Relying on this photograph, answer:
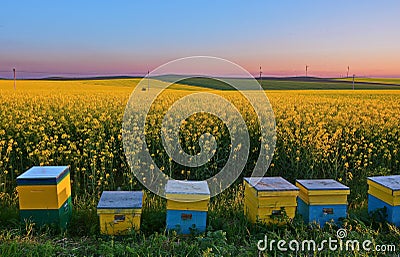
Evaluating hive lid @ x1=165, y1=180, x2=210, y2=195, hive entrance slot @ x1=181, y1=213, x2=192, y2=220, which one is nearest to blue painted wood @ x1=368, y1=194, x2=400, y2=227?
hive lid @ x1=165, y1=180, x2=210, y2=195

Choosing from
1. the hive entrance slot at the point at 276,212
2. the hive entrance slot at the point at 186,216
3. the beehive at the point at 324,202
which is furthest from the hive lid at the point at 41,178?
the beehive at the point at 324,202

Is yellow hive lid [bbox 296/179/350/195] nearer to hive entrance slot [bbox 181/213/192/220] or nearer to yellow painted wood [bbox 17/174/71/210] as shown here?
hive entrance slot [bbox 181/213/192/220]

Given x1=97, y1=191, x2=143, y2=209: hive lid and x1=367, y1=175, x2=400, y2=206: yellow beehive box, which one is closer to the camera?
x1=97, y1=191, x2=143, y2=209: hive lid

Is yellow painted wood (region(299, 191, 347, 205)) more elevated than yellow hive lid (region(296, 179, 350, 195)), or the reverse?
yellow hive lid (region(296, 179, 350, 195))

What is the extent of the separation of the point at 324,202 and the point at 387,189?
80 cm

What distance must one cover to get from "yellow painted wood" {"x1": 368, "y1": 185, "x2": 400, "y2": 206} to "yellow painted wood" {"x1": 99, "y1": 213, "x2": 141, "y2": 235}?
123 inches

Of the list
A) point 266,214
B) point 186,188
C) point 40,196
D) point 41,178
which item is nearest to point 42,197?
point 40,196

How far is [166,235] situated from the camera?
4723 mm

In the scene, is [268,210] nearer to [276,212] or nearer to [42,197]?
[276,212]

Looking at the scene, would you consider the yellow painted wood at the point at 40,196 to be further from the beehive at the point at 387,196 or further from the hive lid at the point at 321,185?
the beehive at the point at 387,196

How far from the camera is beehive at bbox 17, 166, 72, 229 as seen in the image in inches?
182

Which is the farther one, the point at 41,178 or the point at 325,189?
the point at 325,189

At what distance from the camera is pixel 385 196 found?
16.5 ft

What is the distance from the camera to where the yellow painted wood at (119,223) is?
4625 mm
